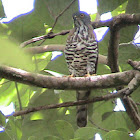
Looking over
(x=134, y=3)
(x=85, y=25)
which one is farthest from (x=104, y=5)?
(x=85, y=25)

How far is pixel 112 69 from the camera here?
7.90 ft

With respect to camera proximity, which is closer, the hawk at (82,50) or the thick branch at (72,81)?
the thick branch at (72,81)

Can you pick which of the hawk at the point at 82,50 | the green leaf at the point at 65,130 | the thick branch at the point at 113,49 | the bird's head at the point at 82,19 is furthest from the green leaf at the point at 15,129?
the bird's head at the point at 82,19

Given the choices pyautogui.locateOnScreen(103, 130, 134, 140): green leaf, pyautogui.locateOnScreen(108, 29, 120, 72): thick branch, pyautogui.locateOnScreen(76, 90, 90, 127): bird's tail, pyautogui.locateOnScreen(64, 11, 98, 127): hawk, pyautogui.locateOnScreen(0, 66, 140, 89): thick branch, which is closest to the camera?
pyautogui.locateOnScreen(103, 130, 134, 140): green leaf

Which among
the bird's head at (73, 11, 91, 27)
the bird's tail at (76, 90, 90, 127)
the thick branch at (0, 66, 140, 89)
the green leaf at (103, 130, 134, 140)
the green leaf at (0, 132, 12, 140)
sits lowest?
the green leaf at (103, 130, 134, 140)

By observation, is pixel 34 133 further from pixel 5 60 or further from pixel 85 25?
pixel 85 25

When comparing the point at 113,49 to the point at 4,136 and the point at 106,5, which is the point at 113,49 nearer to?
the point at 106,5

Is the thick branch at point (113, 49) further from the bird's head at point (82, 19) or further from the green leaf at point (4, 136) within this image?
the bird's head at point (82, 19)

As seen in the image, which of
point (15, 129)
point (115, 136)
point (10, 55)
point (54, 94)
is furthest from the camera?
point (54, 94)

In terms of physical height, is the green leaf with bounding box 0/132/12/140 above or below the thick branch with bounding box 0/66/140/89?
below

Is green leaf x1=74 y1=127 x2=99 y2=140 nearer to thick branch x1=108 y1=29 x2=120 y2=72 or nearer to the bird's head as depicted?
thick branch x1=108 y1=29 x2=120 y2=72

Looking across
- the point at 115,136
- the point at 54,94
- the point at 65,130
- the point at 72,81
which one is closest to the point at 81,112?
the point at 54,94

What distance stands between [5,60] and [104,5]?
1521 mm

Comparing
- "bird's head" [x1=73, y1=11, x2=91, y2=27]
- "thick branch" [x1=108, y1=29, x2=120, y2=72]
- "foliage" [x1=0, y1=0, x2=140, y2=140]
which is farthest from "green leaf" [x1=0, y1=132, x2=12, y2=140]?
"bird's head" [x1=73, y1=11, x2=91, y2=27]
